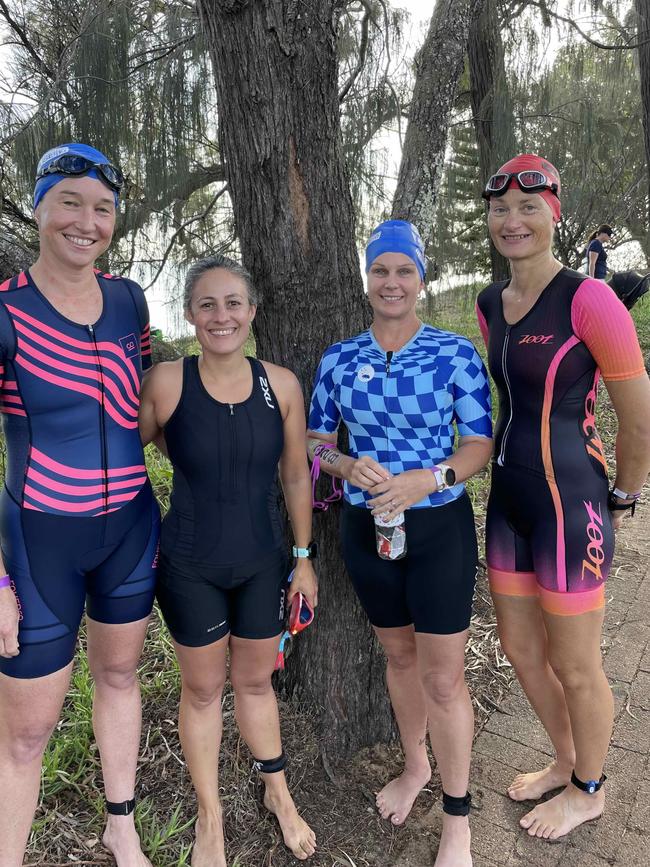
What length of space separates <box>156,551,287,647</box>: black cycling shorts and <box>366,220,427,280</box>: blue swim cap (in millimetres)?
1046

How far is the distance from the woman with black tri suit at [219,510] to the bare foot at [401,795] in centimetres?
62

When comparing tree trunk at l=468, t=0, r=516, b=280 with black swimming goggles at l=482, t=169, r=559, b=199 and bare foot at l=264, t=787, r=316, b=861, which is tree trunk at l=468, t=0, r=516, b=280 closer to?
black swimming goggles at l=482, t=169, r=559, b=199

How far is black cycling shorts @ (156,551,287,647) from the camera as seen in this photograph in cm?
199

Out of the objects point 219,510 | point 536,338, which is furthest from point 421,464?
point 219,510

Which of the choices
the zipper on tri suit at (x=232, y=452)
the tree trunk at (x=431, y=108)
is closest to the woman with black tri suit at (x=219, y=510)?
the zipper on tri suit at (x=232, y=452)

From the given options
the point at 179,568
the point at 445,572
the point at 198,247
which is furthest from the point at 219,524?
the point at 198,247

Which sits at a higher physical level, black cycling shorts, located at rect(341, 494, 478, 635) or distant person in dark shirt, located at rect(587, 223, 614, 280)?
distant person in dark shirt, located at rect(587, 223, 614, 280)

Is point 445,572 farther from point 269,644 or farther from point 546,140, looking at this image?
point 546,140

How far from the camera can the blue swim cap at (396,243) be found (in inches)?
81.4

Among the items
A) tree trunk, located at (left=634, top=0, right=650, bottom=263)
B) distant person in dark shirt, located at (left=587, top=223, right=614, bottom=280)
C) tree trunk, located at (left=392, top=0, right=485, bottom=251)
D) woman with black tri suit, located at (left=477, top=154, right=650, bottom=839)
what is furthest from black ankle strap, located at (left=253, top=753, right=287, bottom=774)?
distant person in dark shirt, located at (left=587, top=223, right=614, bottom=280)

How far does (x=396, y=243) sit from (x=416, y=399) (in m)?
0.51

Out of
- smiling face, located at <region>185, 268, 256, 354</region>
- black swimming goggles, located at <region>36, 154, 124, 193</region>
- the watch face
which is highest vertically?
black swimming goggles, located at <region>36, 154, 124, 193</region>

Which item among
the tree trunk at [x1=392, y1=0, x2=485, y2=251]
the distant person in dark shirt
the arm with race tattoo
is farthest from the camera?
the distant person in dark shirt

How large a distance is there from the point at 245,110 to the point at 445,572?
5.82 ft
